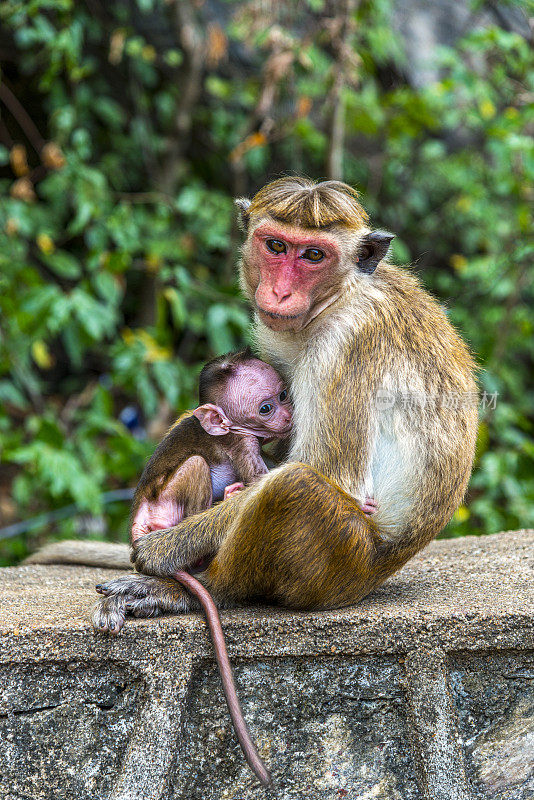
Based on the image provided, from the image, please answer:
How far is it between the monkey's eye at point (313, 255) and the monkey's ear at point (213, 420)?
27.1 inches

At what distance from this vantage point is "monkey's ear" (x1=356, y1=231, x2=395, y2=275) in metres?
3.14

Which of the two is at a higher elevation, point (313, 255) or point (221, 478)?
point (313, 255)

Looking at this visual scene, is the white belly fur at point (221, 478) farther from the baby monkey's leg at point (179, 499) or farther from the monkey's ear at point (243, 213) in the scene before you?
the monkey's ear at point (243, 213)

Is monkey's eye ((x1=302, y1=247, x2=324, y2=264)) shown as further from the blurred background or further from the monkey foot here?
the blurred background

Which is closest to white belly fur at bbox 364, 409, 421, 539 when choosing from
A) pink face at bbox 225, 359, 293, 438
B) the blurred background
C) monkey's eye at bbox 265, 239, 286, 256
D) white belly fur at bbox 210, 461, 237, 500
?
pink face at bbox 225, 359, 293, 438

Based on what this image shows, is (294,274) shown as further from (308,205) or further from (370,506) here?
(370,506)

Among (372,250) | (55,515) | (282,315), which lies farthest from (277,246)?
(55,515)

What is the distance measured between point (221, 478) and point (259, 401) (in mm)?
336

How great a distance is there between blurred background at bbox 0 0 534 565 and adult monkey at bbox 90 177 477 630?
2505 mm

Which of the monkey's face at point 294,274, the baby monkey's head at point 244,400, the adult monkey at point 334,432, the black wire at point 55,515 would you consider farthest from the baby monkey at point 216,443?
the black wire at point 55,515

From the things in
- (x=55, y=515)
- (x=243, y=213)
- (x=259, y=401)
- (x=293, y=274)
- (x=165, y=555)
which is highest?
(x=243, y=213)

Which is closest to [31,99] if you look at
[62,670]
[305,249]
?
[305,249]

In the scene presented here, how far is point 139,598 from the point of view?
2.72 meters

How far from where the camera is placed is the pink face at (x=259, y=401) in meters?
3.25
